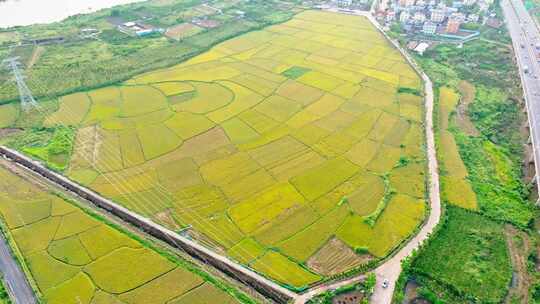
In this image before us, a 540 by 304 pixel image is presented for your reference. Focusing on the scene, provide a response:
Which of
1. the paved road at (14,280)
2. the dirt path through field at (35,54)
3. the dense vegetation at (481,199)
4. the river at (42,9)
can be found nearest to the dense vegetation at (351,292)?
the dense vegetation at (481,199)

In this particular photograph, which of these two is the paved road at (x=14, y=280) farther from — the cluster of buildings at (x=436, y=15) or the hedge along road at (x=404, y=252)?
the cluster of buildings at (x=436, y=15)

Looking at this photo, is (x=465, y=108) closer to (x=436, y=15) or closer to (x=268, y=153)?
(x=268, y=153)

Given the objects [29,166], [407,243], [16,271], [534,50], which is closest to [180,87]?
[29,166]

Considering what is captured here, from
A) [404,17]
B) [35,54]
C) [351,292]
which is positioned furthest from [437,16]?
[35,54]

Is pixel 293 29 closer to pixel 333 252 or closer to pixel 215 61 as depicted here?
pixel 215 61

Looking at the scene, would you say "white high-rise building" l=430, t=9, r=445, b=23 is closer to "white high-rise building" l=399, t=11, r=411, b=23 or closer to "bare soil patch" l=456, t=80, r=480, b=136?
"white high-rise building" l=399, t=11, r=411, b=23

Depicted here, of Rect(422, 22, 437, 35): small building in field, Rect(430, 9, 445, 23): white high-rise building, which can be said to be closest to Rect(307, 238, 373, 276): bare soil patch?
Rect(422, 22, 437, 35): small building in field
